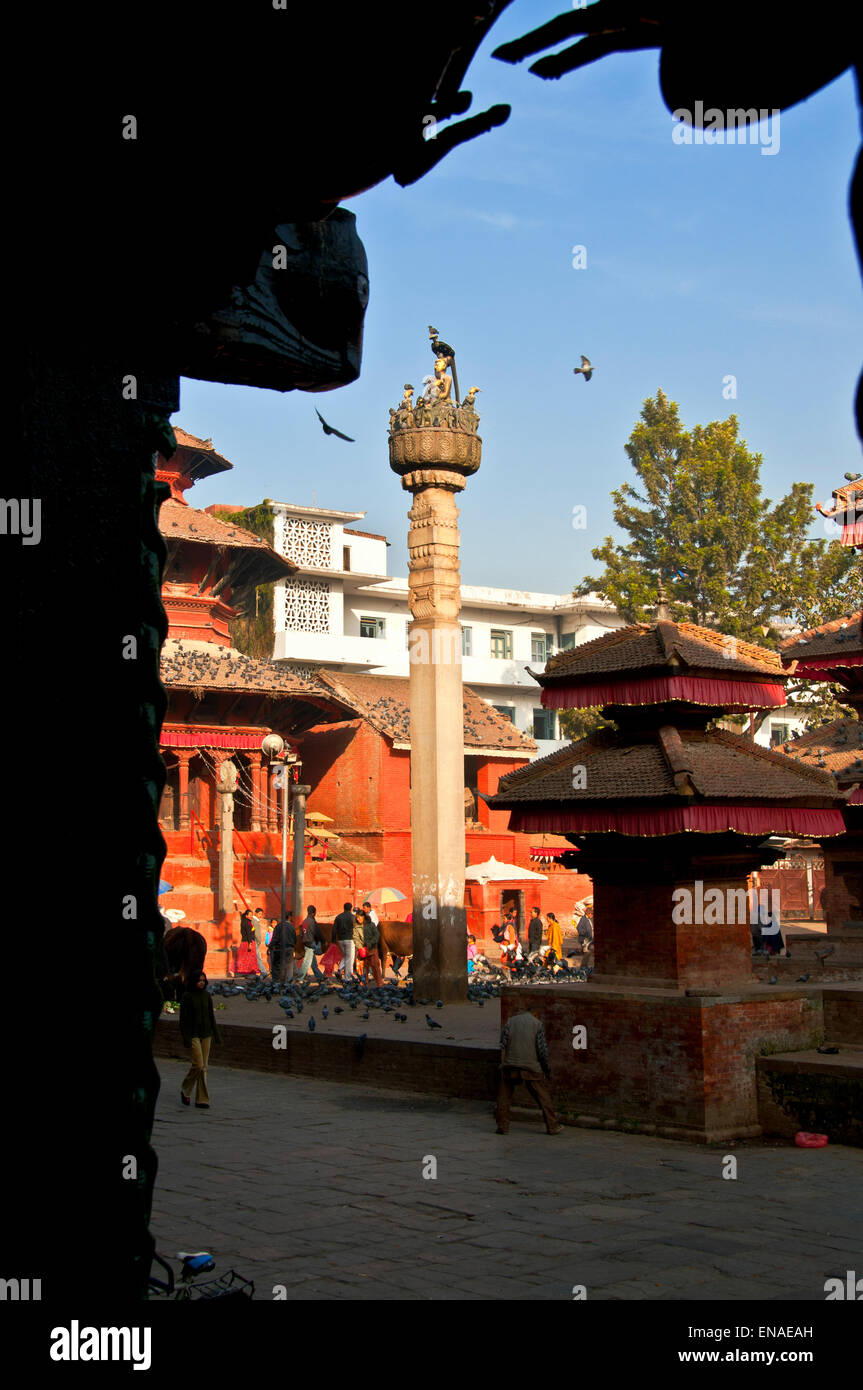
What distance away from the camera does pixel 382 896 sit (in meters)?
31.3

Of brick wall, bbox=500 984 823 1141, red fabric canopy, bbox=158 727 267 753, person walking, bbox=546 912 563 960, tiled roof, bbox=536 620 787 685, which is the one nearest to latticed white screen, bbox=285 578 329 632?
red fabric canopy, bbox=158 727 267 753

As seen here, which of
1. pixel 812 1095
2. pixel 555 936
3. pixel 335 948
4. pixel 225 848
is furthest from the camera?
pixel 555 936

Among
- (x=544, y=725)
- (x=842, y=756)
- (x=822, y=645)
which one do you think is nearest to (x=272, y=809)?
(x=842, y=756)

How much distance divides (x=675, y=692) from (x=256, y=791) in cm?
2232

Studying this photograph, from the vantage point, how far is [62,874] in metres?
2.71

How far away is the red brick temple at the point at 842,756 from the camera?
2180 cm

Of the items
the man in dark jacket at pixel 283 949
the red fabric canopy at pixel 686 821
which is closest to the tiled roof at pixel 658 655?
the red fabric canopy at pixel 686 821

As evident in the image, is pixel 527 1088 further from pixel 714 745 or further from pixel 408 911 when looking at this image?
pixel 408 911

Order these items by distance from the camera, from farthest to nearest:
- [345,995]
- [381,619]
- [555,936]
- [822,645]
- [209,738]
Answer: [381,619]
[209,738]
[555,936]
[822,645]
[345,995]

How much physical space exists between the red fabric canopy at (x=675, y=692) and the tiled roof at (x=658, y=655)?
0.37 feet

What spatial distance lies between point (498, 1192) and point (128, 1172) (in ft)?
25.3

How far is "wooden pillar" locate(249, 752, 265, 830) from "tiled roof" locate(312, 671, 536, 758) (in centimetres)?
350

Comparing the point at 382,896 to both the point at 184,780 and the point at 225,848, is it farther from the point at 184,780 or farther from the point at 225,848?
the point at 184,780

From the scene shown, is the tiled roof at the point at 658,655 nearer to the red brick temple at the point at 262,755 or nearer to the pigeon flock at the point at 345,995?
the pigeon flock at the point at 345,995
